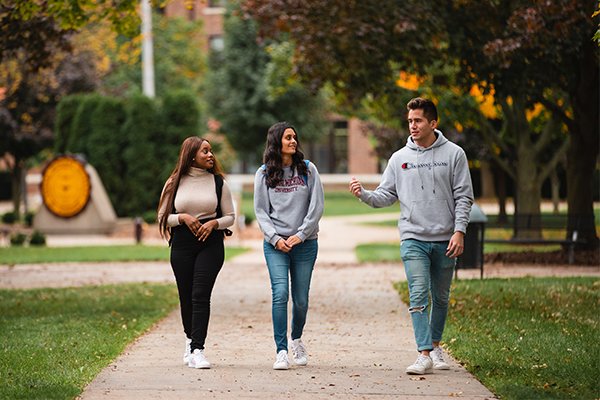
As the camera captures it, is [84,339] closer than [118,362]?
No

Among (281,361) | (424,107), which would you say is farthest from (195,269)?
(424,107)

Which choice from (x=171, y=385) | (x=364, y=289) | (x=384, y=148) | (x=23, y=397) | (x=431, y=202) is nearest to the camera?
(x=23, y=397)

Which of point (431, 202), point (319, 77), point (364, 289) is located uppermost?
point (319, 77)

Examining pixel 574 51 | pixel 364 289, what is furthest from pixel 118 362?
pixel 574 51

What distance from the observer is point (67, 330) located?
11758mm

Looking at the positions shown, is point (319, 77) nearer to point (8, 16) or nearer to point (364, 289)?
point (364, 289)

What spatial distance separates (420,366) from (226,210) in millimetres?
1892

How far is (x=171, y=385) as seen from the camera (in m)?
8.42

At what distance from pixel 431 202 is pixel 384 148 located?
86.8ft

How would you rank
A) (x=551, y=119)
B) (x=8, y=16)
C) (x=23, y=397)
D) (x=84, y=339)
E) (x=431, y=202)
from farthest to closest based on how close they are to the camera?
(x=551, y=119), (x=8, y=16), (x=84, y=339), (x=431, y=202), (x=23, y=397)

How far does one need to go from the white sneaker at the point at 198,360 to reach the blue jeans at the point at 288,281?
1.78 ft

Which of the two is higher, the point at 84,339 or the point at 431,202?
the point at 431,202

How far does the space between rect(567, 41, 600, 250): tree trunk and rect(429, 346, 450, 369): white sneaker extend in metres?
10.2

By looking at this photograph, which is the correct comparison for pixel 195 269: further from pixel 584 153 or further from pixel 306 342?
pixel 584 153
